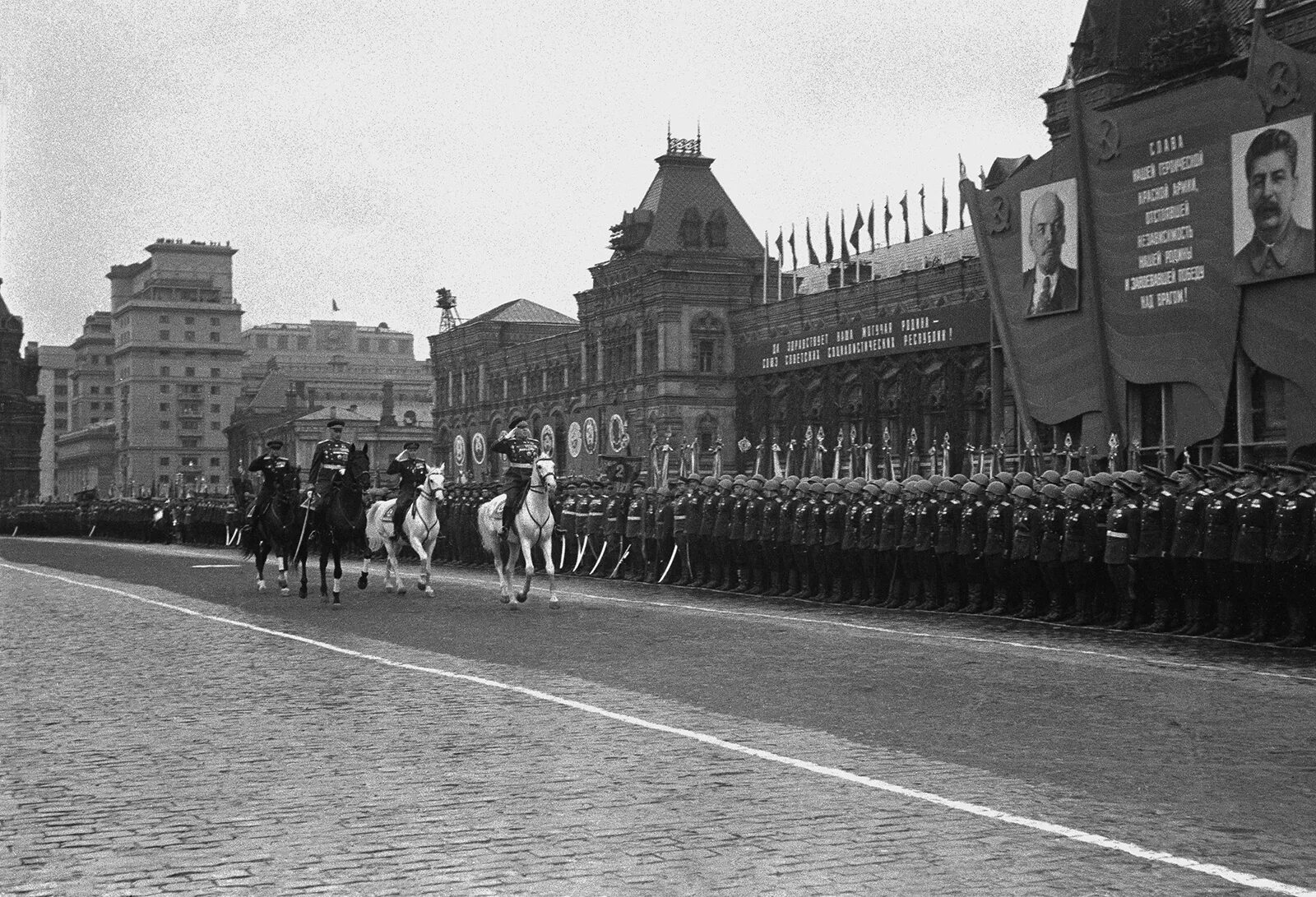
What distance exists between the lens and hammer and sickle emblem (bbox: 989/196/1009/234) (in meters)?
35.3

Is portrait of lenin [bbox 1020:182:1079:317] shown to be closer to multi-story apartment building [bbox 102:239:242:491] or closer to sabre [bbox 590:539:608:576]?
sabre [bbox 590:539:608:576]

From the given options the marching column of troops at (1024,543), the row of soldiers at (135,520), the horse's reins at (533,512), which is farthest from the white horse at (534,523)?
the row of soldiers at (135,520)

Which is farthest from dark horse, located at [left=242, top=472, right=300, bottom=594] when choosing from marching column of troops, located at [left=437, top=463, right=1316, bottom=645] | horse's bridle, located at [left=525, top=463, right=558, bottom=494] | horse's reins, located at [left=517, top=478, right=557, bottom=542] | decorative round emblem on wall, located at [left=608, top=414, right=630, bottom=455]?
decorative round emblem on wall, located at [left=608, top=414, right=630, bottom=455]

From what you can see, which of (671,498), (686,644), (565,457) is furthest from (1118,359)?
(565,457)

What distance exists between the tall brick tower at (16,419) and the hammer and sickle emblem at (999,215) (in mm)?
100095

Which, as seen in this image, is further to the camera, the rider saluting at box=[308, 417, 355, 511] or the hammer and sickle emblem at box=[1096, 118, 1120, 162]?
the hammer and sickle emblem at box=[1096, 118, 1120, 162]

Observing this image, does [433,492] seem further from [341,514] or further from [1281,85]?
[1281,85]

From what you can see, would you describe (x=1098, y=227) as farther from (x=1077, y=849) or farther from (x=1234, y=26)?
(x=1077, y=849)

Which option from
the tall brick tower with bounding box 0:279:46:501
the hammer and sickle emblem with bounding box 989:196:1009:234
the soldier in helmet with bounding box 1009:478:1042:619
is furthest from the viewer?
the tall brick tower with bounding box 0:279:46:501

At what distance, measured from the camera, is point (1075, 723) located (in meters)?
9.86

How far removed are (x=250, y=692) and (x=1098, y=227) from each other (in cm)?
2467

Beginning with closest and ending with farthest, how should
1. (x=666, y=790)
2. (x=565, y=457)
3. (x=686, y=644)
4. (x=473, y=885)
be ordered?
(x=473, y=885) → (x=666, y=790) → (x=686, y=644) → (x=565, y=457)

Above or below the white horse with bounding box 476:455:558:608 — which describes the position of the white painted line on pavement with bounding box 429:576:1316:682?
below

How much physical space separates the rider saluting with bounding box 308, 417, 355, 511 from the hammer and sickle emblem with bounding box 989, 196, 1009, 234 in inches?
741
